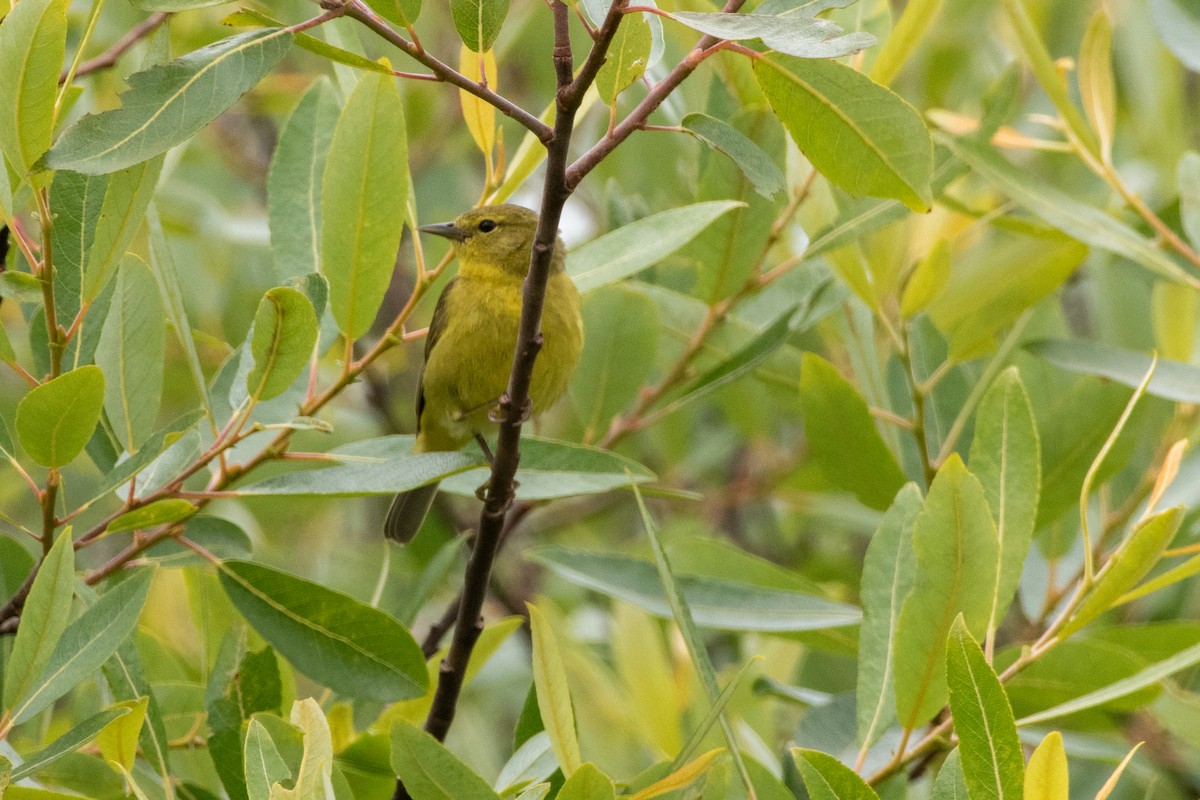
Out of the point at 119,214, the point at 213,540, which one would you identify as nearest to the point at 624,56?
the point at 119,214

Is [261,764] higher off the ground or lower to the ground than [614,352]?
lower

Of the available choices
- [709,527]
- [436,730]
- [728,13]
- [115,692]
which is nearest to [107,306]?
[115,692]

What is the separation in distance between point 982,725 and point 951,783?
7.2 inches

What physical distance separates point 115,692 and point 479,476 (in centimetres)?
107

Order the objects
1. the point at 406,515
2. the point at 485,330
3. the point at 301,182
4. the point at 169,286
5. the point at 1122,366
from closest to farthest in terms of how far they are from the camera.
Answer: the point at 169,286, the point at 301,182, the point at 1122,366, the point at 485,330, the point at 406,515

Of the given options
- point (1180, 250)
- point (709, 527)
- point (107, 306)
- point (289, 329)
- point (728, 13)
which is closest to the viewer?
point (728, 13)

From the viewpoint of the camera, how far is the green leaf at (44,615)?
194 centimetres

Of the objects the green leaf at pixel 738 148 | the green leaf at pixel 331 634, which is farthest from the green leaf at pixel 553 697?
the green leaf at pixel 738 148

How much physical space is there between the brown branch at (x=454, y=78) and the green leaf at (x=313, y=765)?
2.80 feet

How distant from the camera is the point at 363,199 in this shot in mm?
2494

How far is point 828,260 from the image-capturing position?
3.21 m

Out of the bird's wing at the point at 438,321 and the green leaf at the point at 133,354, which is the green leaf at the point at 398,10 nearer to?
the green leaf at the point at 133,354

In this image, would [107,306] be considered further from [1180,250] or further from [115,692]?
[1180,250]

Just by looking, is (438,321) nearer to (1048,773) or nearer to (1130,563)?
(1130,563)
